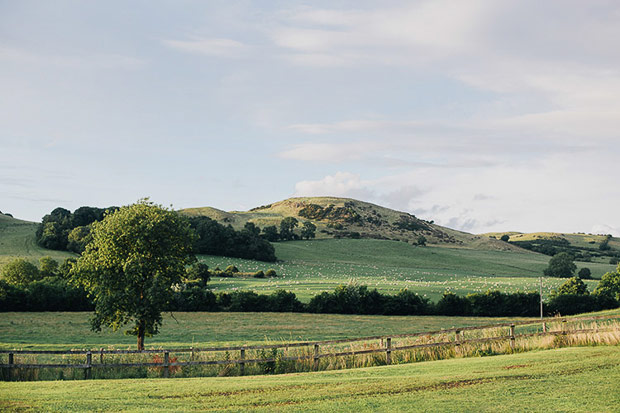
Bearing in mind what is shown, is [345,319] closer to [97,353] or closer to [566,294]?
[566,294]

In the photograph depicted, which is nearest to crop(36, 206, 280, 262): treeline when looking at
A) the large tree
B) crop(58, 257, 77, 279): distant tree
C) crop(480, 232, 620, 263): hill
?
crop(58, 257, 77, 279): distant tree

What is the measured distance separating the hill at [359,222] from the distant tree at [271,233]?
38.6ft

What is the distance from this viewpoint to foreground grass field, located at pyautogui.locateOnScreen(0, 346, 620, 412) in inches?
534

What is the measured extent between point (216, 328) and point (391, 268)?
213ft

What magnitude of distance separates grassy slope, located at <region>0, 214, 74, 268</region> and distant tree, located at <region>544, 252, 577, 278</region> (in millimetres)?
91600

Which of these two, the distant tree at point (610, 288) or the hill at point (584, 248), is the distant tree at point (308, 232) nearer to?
the hill at point (584, 248)

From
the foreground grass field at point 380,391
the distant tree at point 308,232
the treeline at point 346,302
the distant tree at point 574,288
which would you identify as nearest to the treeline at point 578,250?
the distant tree at point 308,232

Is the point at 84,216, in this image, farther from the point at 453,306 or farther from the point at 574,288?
the point at 574,288

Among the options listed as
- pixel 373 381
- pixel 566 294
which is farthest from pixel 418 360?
pixel 566 294

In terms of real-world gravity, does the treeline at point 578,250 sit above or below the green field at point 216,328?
above

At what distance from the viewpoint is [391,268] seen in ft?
358

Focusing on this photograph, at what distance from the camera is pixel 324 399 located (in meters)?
14.9

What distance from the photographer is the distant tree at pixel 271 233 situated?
461ft

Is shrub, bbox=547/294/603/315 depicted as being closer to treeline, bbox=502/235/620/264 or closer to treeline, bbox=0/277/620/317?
treeline, bbox=0/277/620/317
